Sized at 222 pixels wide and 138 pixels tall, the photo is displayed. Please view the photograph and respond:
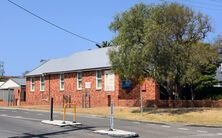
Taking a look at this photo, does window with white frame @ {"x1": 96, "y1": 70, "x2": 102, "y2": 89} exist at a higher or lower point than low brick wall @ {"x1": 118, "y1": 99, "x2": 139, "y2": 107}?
higher

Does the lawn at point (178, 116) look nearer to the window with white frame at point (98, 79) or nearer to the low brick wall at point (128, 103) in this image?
the low brick wall at point (128, 103)

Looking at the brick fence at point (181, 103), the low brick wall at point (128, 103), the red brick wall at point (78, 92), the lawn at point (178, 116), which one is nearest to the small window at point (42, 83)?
the red brick wall at point (78, 92)

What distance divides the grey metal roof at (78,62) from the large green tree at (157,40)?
9.73 metres

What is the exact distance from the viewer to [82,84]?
47.7 m

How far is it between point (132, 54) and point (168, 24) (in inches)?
127

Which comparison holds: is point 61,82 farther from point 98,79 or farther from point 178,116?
point 178,116

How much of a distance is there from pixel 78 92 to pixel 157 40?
1813cm

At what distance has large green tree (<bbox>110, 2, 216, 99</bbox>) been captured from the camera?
105ft

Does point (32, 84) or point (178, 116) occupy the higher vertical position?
point (32, 84)

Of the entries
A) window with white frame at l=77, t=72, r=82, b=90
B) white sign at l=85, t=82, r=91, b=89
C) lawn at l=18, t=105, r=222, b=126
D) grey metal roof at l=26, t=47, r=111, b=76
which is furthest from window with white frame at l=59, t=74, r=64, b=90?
lawn at l=18, t=105, r=222, b=126

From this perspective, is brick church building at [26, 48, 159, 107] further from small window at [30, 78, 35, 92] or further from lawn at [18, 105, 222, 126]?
lawn at [18, 105, 222, 126]

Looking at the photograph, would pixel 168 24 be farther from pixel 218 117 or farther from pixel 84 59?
pixel 84 59

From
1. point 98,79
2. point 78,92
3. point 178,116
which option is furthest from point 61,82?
point 178,116

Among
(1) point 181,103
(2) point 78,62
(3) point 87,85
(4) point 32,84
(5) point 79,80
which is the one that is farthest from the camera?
(4) point 32,84
